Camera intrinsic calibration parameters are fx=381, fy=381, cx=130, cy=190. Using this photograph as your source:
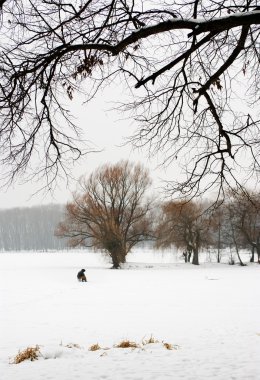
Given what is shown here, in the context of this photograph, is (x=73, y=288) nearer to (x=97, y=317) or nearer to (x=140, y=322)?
(x=97, y=317)

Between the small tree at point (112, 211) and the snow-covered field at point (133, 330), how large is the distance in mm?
13981

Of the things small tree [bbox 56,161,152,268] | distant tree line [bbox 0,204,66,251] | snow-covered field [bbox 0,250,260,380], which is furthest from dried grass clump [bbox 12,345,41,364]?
distant tree line [bbox 0,204,66,251]

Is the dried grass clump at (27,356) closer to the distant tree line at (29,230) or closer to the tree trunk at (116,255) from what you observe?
the tree trunk at (116,255)

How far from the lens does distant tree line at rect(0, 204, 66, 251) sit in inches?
4415

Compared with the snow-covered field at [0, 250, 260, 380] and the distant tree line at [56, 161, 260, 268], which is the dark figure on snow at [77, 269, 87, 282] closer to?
the snow-covered field at [0, 250, 260, 380]

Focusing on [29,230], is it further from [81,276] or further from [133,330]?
[133,330]

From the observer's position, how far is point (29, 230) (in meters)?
116

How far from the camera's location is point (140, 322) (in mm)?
10484

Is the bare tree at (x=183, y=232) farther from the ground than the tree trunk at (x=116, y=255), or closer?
farther from the ground

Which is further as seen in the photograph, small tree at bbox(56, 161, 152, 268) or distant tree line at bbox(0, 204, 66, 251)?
distant tree line at bbox(0, 204, 66, 251)

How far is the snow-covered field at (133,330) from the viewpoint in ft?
17.4

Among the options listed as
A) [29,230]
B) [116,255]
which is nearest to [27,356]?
[116,255]

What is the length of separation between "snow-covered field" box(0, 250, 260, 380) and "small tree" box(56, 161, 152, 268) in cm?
1398

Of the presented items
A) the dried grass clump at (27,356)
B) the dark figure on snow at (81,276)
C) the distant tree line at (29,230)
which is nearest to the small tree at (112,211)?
the dark figure on snow at (81,276)
